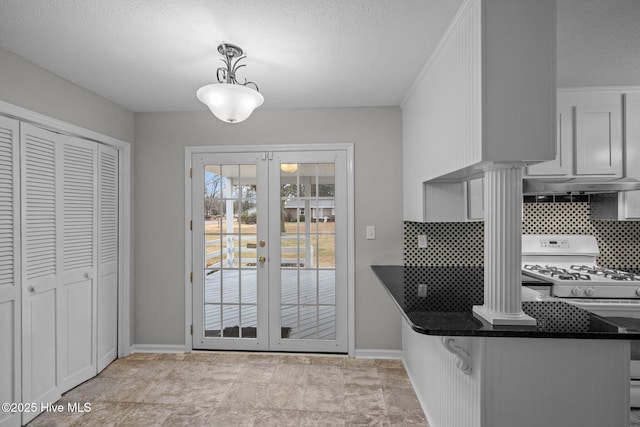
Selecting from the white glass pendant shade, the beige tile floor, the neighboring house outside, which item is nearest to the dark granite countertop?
the beige tile floor

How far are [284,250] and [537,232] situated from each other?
2.37 meters

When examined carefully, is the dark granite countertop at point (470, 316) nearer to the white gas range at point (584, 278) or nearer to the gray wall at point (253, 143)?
the white gas range at point (584, 278)

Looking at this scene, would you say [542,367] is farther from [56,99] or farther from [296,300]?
[56,99]

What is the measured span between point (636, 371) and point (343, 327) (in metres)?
2.21

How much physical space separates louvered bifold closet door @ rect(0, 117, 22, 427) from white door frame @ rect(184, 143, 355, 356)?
1343 millimetres

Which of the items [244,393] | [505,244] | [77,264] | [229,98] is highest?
[229,98]

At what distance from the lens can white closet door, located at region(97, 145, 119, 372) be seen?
9.89 ft

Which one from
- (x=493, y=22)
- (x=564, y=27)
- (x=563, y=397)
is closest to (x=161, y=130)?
(x=493, y=22)

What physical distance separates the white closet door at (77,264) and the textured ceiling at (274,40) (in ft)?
2.14

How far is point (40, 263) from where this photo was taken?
2418 millimetres

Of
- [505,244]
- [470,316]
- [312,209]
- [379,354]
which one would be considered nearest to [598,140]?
[505,244]

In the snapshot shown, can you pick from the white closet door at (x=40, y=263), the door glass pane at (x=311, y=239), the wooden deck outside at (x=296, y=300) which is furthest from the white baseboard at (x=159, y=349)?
the door glass pane at (x=311, y=239)

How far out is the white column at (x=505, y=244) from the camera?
1.46 metres

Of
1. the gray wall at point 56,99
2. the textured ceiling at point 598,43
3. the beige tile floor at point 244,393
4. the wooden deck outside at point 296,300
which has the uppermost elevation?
the textured ceiling at point 598,43
